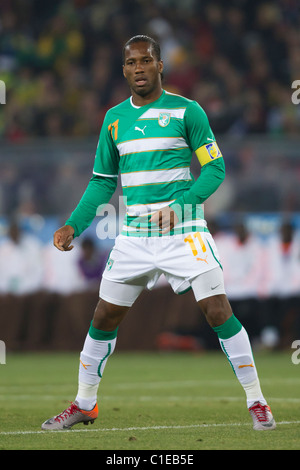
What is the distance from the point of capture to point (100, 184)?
6848 mm

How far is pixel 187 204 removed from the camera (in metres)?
6.29

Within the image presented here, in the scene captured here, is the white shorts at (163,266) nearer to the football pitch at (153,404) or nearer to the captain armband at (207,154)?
the captain armband at (207,154)

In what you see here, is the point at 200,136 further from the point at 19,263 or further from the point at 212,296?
the point at 19,263

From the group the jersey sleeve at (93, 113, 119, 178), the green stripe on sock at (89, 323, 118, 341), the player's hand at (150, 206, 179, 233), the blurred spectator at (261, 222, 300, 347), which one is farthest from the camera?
the blurred spectator at (261, 222, 300, 347)

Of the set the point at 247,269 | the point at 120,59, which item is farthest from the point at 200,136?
the point at 120,59

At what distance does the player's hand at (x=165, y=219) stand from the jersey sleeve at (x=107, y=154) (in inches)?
Answer: 28.7

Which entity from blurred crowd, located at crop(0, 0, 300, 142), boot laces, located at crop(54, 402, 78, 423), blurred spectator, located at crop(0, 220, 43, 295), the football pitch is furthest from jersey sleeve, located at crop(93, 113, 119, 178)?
blurred crowd, located at crop(0, 0, 300, 142)

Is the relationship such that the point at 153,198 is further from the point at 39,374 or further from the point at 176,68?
the point at 176,68

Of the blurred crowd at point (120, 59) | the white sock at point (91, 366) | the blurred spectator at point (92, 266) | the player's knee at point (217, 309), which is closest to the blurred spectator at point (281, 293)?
the blurred spectator at point (92, 266)

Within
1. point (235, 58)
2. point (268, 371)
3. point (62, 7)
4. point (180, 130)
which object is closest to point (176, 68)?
point (235, 58)

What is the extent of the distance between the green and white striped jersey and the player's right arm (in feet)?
0.52

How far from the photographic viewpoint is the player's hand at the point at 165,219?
20.3ft

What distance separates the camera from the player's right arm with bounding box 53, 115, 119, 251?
6718mm

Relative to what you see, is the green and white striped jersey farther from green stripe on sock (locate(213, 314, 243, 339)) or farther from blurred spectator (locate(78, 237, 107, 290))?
blurred spectator (locate(78, 237, 107, 290))
